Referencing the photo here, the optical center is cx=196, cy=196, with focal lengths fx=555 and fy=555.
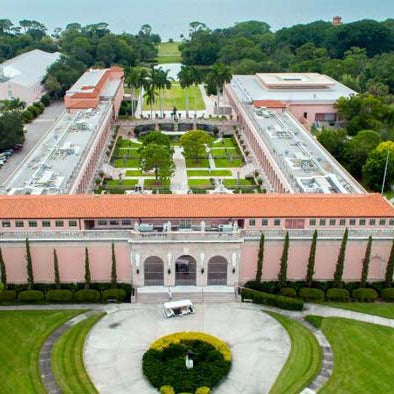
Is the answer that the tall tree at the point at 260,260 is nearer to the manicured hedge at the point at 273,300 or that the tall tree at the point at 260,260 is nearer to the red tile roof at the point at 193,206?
the manicured hedge at the point at 273,300

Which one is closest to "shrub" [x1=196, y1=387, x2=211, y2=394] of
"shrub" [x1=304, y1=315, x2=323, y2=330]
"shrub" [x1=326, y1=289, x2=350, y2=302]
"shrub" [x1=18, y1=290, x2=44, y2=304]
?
"shrub" [x1=304, y1=315, x2=323, y2=330]

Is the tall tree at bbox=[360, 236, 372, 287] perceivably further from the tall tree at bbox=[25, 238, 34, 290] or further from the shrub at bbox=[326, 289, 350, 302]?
the tall tree at bbox=[25, 238, 34, 290]

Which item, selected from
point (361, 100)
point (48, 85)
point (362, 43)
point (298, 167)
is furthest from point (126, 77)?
point (362, 43)

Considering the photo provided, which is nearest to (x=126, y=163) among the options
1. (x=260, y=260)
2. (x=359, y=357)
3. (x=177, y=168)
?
(x=177, y=168)

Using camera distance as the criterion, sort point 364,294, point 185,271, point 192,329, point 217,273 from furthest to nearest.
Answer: point 185,271 → point 217,273 → point 364,294 → point 192,329

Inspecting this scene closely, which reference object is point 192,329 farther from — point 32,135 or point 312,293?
point 32,135

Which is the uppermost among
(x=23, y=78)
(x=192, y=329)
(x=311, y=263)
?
(x=23, y=78)

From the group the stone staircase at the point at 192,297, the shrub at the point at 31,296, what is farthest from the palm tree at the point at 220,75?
the shrub at the point at 31,296
